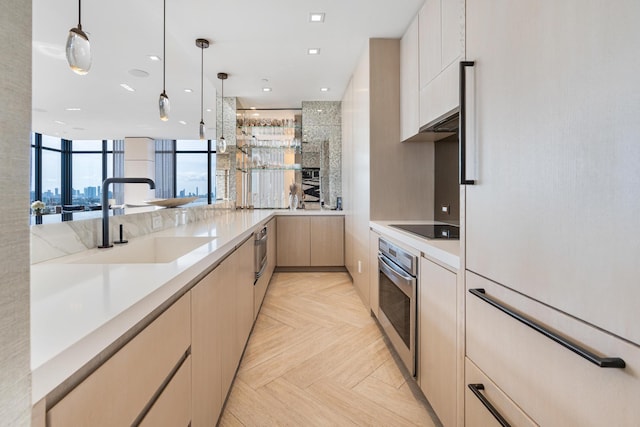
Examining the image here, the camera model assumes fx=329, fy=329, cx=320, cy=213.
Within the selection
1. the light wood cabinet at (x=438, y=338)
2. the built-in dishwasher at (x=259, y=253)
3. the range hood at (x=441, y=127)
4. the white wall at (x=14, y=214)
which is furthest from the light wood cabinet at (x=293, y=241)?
the white wall at (x=14, y=214)

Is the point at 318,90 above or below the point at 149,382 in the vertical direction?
above

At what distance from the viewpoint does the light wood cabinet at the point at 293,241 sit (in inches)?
183

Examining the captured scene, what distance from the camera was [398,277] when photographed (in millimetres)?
2090

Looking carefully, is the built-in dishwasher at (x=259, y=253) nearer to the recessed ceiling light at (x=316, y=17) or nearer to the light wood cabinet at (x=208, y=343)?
the light wood cabinet at (x=208, y=343)

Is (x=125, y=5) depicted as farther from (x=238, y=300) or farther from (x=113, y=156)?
(x=113, y=156)

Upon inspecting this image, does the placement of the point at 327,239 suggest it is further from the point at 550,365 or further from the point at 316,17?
the point at 550,365

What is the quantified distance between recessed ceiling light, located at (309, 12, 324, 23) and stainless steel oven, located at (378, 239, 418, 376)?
5.86ft

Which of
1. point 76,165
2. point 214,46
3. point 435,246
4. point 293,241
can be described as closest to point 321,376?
point 435,246

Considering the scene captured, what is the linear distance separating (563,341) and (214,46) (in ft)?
11.0

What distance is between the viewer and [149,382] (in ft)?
2.63

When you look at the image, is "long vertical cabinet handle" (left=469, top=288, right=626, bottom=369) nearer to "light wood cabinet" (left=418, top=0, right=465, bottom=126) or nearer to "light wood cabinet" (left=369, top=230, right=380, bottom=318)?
"light wood cabinet" (left=418, top=0, right=465, bottom=126)

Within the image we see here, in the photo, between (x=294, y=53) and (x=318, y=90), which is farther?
(x=318, y=90)

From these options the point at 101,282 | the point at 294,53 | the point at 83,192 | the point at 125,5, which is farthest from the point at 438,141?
the point at 83,192

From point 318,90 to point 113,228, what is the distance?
337 cm
